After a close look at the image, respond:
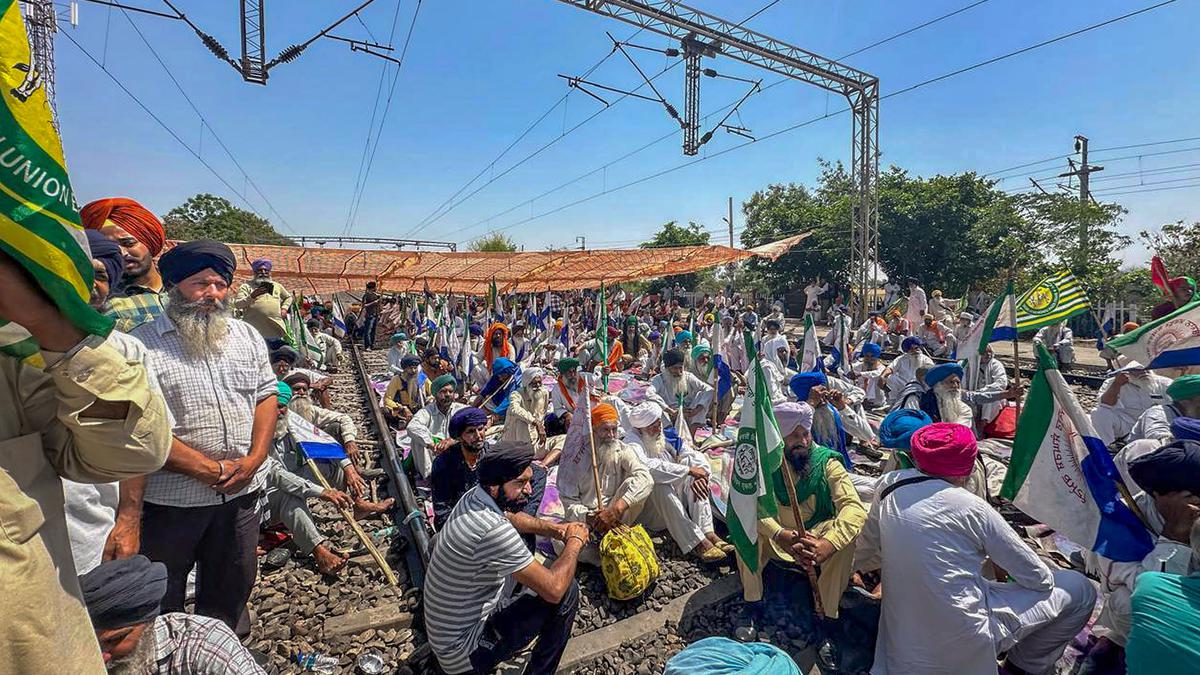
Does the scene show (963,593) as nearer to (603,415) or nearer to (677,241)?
(603,415)

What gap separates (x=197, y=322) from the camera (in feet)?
8.05

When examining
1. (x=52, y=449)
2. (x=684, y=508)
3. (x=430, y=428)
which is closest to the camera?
(x=52, y=449)

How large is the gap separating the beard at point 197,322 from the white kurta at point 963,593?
11.2 ft

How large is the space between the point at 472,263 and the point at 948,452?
1383 cm

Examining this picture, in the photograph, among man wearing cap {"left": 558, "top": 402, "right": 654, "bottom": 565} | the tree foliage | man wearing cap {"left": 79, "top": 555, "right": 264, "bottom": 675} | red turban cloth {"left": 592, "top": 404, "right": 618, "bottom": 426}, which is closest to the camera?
man wearing cap {"left": 79, "top": 555, "right": 264, "bottom": 675}

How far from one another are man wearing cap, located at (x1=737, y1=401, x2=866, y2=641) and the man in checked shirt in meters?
2.96

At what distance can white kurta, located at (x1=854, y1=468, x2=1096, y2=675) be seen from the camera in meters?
2.67

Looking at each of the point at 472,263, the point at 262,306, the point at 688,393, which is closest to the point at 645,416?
the point at 688,393

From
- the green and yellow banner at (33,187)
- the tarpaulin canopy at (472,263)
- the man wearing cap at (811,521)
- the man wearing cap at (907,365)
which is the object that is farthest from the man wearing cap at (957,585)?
the tarpaulin canopy at (472,263)

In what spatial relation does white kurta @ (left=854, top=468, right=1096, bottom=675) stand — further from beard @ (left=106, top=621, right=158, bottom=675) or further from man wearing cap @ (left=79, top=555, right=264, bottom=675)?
beard @ (left=106, top=621, right=158, bottom=675)

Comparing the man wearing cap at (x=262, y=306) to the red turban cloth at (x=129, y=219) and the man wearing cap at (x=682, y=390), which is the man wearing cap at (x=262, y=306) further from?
the man wearing cap at (x=682, y=390)

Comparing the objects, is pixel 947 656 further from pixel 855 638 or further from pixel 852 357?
pixel 852 357

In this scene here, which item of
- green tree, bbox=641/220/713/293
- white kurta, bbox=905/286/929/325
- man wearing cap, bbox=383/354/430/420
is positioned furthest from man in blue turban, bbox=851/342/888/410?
green tree, bbox=641/220/713/293

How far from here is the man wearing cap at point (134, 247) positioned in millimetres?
2521
